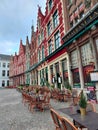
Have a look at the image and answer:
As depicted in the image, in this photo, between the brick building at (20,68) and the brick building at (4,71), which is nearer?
the brick building at (20,68)

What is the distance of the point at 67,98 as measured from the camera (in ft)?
32.7

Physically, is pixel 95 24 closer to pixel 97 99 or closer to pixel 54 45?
pixel 97 99

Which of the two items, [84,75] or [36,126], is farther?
[84,75]

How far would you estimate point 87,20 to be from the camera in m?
8.13

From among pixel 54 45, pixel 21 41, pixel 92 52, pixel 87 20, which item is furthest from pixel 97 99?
pixel 21 41

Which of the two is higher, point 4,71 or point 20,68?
point 4,71

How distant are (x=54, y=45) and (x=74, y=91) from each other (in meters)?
7.35

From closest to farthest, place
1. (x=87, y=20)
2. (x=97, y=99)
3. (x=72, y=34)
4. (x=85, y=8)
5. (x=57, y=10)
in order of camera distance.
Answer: (x=97, y=99) < (x=87, y=20) < (x=85, y=8) < (x=72, y=34) < (x=57, y=10)

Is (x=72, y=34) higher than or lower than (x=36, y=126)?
higher

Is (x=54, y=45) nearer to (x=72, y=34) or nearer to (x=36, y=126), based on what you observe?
(x=72, y=34)

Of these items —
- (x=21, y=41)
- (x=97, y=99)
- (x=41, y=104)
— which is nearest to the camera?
(x=41, y=104)

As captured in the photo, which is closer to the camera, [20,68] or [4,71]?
[20,68]

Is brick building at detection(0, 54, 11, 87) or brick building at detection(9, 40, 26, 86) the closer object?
brick building at detection(9, 40, 26, 86)

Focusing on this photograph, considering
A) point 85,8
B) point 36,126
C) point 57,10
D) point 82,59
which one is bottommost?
point 36,126
